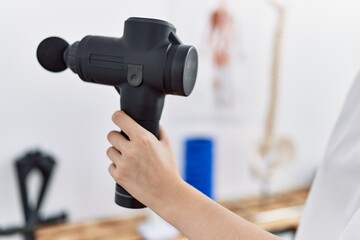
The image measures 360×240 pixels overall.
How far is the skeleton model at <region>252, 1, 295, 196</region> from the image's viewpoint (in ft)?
5.24

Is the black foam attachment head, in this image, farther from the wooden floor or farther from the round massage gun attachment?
the wooden floor

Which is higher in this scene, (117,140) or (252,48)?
(252,48)

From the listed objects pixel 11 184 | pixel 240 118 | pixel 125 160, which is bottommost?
pixel 11 184

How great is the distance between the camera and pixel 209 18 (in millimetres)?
1480

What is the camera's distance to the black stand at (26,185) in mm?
1173

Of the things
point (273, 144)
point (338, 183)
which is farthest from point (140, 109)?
point (273, 144)

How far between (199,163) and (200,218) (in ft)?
2.56

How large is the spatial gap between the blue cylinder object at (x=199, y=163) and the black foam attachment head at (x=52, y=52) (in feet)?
2.49

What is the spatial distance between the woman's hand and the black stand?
656mm

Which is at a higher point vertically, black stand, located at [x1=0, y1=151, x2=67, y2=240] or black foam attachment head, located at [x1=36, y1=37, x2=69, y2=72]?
black foam attachment head, located at [x1=36, y1=37, x2=69, y2=72]

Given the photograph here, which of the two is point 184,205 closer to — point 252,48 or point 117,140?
Result: point 117,140

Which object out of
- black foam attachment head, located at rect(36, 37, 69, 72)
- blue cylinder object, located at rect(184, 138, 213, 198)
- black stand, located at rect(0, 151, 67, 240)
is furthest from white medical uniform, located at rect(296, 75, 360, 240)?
black stand, located at rect(0, 151, 67, 240)

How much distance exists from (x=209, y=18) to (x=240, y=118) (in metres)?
0.43

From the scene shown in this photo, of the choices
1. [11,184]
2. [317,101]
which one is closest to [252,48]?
[317,101]
